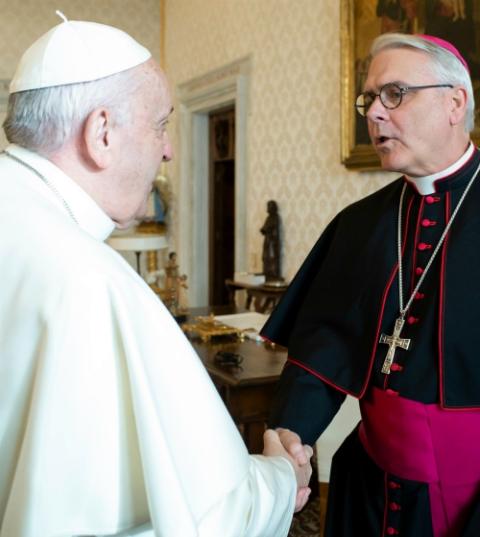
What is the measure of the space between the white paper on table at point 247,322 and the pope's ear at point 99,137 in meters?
2.55

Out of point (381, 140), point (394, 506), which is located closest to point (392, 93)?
point (381, 140)

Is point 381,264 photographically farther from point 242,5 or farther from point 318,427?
point 242,5

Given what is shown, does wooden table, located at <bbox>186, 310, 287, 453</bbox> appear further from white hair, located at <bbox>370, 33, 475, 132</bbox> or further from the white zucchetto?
the white zucchetto

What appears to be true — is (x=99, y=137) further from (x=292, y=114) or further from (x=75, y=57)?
(x=292, y=114)

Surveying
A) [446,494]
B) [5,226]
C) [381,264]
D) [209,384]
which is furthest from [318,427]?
[5,226]

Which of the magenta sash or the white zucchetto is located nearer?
the white zucchetto

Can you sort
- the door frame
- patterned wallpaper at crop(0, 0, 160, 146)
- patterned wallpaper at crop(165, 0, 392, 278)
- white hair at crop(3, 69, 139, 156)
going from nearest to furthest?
white hair at crop(3, 69, 139, 156) → patterned wallpaper at crop(165, 0, 392, 278) → the door frame → patterned wallpaper at crop(0, 0, 160, 146)

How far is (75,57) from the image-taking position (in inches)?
51.3

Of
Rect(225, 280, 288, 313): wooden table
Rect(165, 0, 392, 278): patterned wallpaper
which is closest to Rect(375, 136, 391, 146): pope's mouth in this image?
Rect(165, 0, 392, 278): patterned wallpaper

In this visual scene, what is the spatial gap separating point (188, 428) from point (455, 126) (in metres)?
1.21

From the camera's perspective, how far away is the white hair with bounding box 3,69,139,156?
125 cm

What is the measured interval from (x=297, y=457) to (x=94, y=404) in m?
0.72

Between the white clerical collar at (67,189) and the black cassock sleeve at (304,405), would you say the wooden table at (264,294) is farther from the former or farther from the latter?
the white clerical collar at (67,189)

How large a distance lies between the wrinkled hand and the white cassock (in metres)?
0.41
